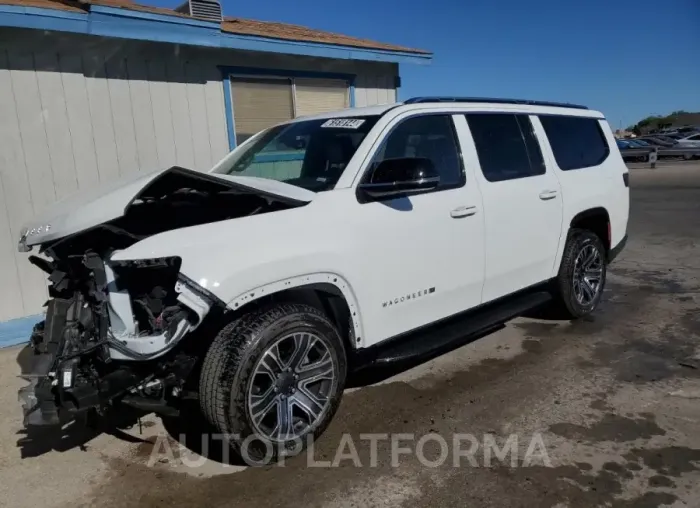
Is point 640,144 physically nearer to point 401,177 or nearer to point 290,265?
point 401,177

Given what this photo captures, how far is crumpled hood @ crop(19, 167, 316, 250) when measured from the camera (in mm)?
2902

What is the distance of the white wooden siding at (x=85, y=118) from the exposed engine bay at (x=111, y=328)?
274cm

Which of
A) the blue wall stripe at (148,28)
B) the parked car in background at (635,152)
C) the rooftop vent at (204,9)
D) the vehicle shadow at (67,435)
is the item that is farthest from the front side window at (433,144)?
the parked car in background at (635,152)

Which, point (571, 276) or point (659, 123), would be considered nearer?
point (571, 276)

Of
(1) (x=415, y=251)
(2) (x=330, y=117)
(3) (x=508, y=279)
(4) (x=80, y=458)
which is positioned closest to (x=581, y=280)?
(3) (x=508, y=279)

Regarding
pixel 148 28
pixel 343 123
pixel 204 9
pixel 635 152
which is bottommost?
pixel 635 152

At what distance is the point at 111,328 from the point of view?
2.97 meters

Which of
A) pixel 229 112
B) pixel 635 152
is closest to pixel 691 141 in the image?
pixel 635 152

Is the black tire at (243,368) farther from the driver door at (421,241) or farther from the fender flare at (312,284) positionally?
the driver door at (421,241)

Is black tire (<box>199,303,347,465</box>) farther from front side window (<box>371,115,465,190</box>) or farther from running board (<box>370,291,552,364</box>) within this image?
front side window (<box>371,115,465,190</box>)

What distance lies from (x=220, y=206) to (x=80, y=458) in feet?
5.97

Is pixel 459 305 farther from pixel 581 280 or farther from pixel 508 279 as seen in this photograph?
pixel 581 280

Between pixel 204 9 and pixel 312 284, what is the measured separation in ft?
16.9

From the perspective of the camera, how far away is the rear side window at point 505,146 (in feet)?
14.0
